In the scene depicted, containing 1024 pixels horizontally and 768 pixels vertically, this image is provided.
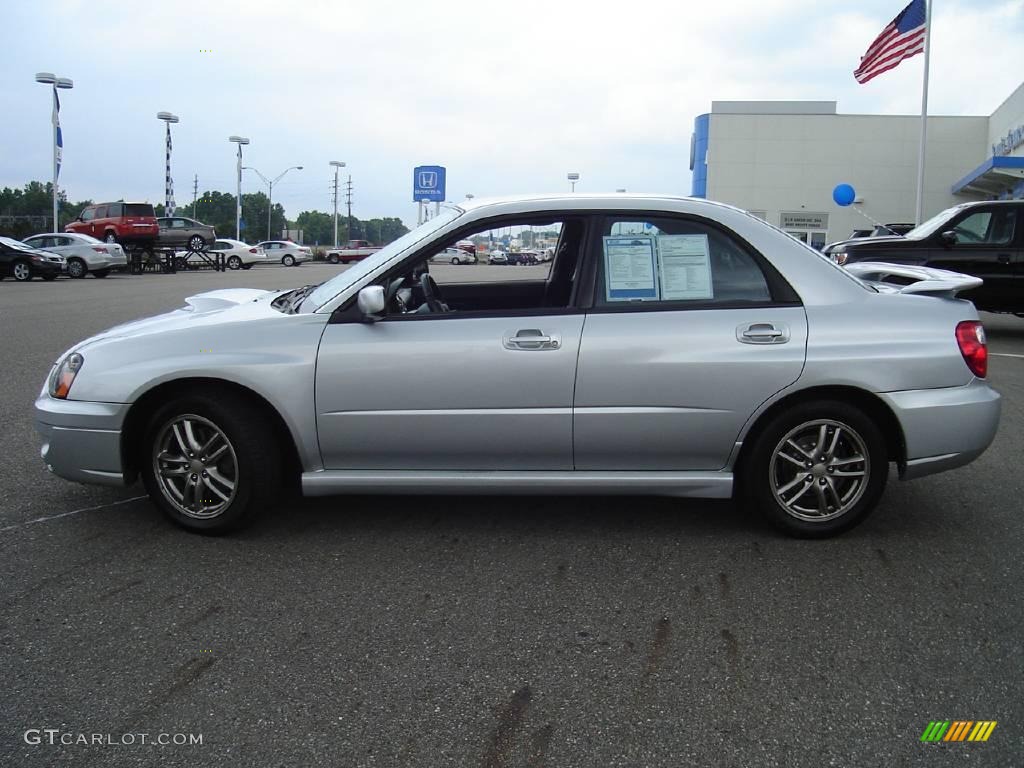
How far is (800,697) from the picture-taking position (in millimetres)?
2814

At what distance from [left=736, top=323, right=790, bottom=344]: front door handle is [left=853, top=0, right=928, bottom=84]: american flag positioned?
24250 millimetres

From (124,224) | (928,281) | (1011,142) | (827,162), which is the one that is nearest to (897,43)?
(1011,142)

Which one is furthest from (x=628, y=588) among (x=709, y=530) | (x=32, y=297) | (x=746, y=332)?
(x=32, y=297)

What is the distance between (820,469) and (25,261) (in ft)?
95.5

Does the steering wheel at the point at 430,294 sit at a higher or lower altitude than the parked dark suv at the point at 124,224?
lower

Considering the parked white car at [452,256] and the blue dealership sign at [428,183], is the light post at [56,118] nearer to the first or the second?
the blue dealership sign at [428,183]

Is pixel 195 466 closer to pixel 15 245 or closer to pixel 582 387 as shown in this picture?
pixel 582 387

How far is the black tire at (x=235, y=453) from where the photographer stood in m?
4.10

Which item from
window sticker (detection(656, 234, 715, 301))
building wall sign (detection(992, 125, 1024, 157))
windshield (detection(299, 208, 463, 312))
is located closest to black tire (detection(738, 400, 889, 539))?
window sticker (detection(656, 234, 715, 301))

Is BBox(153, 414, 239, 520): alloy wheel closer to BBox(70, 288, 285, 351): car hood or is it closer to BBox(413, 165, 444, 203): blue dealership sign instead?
BBox(70, 288, 285, 351): car hood

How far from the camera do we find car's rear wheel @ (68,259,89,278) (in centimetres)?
2992

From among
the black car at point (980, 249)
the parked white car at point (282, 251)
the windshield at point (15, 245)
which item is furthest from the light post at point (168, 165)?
the black car at point (980, 249)

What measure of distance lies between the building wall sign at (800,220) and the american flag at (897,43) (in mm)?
24458

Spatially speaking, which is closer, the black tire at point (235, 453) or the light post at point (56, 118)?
the black tire at point (235, 453)
